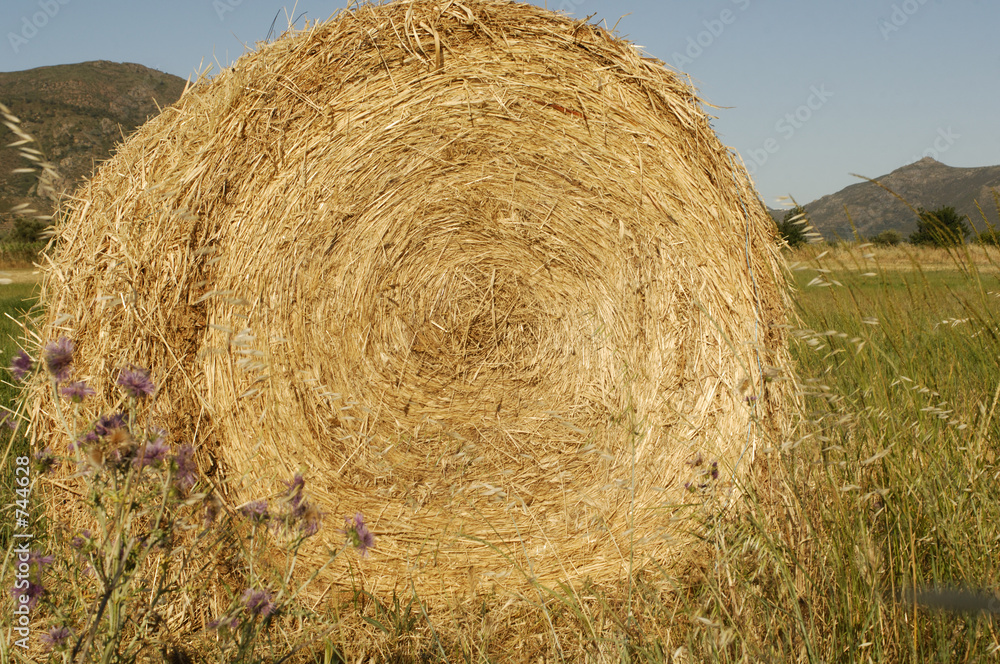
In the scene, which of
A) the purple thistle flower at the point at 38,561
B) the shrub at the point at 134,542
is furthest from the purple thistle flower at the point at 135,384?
the purple thistle flower at the point at 38,561

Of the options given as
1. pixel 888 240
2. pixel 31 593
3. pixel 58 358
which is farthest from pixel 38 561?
pixel 888 240

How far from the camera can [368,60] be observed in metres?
2.69

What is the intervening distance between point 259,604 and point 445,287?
185cm

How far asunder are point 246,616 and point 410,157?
200 centimetres

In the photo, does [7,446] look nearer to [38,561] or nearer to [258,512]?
[38,561]

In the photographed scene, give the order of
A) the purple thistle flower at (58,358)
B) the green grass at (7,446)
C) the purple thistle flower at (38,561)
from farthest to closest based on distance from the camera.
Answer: the green grass at (7,446) < the purple thistle flower at (38,561) < the purple thistle flower at (58,358)

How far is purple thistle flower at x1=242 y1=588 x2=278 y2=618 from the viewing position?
4.77 ft

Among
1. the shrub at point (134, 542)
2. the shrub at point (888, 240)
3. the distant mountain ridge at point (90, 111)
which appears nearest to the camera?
the shrub at point (134, 542)

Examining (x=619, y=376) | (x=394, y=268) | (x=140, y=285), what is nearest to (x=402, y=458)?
(x=394, y=268)

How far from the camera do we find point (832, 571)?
1.86 meters

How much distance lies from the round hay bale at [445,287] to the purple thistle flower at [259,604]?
95cm

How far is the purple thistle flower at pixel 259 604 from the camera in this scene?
4.77 ft

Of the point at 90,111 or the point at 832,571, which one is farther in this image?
the point at 90,111

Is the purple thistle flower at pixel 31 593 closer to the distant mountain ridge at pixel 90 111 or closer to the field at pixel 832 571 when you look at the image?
the field at pixel 832 571
